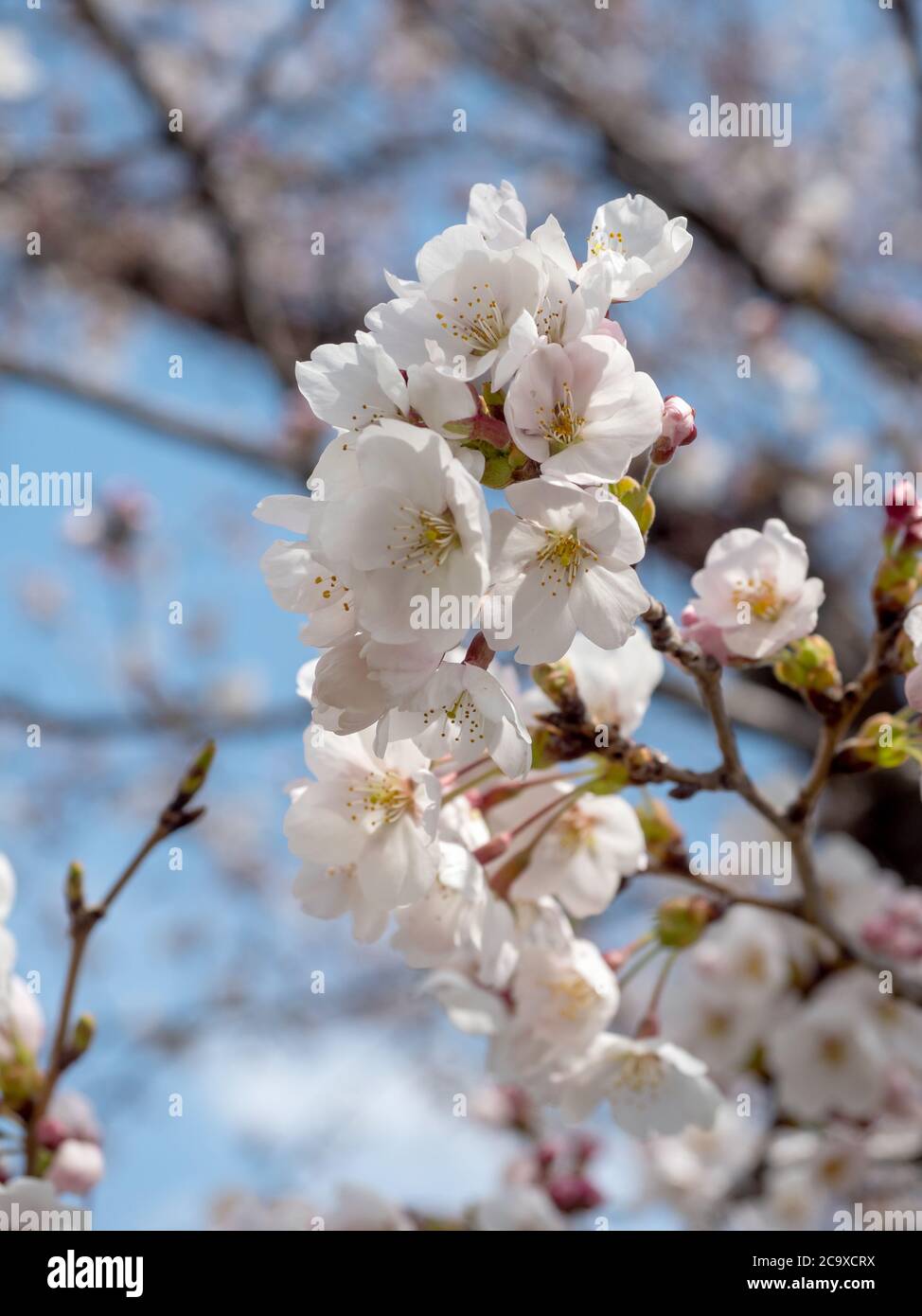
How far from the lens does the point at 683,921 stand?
130 cm

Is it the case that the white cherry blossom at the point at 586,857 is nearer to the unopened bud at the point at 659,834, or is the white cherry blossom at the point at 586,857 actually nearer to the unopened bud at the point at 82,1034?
the unopened bud at the point at 659,834

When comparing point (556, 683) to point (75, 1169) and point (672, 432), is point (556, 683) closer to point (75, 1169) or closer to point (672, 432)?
point (672, 432)

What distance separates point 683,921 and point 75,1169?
76 cm

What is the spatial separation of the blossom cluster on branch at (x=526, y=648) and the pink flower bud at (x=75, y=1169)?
17.8 inches

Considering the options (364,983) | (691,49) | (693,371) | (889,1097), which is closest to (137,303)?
(693,371)

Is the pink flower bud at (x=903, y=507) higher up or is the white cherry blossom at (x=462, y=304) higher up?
the white cherry blossom at (x=462, y=304)

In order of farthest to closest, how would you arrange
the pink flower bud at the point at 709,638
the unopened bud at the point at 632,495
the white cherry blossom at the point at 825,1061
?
the white cherry blossom at the point at 825,1061
the pink flower bud at the point at 709,638
the unopened bud at the point at 632,495

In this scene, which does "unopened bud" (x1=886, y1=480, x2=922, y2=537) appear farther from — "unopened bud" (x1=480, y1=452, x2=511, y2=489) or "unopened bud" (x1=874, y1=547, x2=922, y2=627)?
"unopened bud" (x1=480, y1=452, x2=511, y2=489)

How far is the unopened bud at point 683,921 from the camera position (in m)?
1.30

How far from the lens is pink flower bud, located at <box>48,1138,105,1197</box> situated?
1.30 metres

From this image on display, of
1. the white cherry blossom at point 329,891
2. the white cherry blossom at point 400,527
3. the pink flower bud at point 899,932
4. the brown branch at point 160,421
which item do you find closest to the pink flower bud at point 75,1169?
the white cherry blossom at point 329,891

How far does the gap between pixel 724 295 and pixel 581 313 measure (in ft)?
18.3

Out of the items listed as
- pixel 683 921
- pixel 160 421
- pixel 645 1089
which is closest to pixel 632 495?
pixel 683 921
